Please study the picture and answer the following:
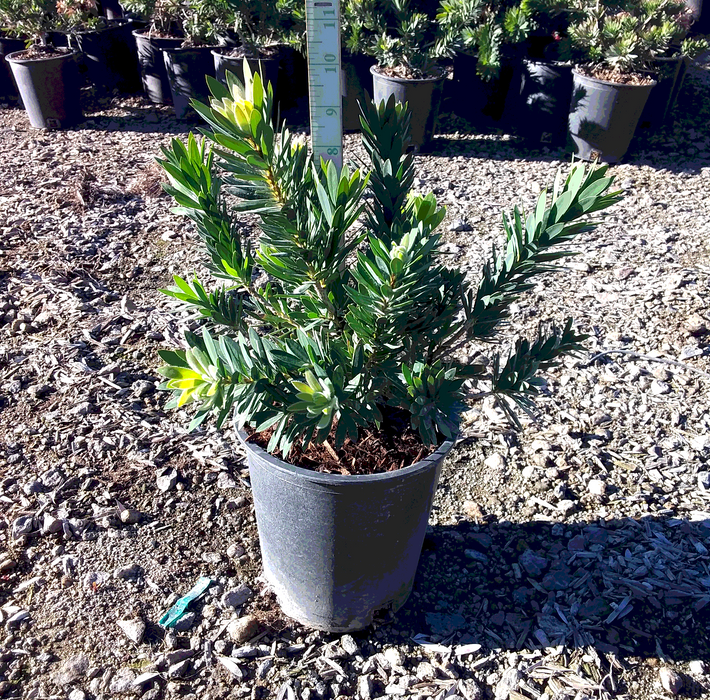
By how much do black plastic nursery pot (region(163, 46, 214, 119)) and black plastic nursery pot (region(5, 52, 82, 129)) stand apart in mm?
870

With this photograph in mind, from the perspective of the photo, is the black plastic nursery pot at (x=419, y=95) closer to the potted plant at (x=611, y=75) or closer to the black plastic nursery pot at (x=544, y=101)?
the black plastic nursery pot at (x=544, y=101)

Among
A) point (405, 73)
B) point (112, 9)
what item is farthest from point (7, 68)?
point (405, 73)

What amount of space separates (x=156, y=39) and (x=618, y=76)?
4.37m

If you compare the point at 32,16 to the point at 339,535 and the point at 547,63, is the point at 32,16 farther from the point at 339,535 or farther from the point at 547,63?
the point at 339,535

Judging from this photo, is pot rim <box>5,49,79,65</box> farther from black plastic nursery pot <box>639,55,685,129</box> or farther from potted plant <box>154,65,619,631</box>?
potted plant <box>154,65,619,631</box>

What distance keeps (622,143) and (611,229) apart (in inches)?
56.5

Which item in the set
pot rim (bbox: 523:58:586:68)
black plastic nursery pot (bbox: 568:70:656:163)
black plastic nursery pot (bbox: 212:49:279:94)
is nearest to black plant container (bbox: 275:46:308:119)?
black plastic nursery pot (bbox: 212:49:279:94)

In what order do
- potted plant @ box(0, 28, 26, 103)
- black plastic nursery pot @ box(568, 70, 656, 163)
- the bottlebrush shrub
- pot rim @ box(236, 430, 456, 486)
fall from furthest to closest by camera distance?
potted plant @ box(0, 28, 26, 103) → black plastic nursery pot @ box(568, 70, 656, 163) → pot rim @ box(236, 430, 456, 486) → the bottlebrush shrub

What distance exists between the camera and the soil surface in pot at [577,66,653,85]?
5.32m

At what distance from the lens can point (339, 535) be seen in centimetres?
176

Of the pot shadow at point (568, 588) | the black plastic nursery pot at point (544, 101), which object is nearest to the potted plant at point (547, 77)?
the black plastic nursery pot at point (544, 101)

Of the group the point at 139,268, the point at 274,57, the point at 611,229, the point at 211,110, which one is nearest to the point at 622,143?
the point at 611,229

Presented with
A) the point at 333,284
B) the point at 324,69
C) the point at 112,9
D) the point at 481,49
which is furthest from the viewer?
the point at 112,9

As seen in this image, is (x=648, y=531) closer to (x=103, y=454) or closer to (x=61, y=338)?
(x=103, y=454)
